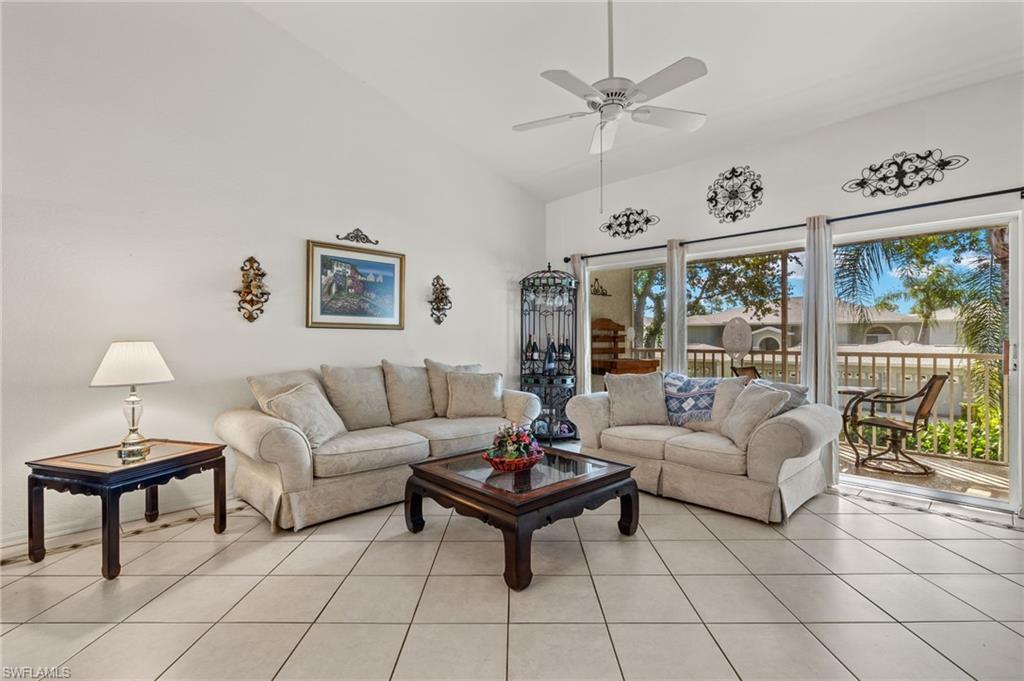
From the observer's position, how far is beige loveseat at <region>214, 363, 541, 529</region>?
2.91 meters

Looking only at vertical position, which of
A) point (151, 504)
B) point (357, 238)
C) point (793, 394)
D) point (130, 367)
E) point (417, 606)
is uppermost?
point (357, 238)

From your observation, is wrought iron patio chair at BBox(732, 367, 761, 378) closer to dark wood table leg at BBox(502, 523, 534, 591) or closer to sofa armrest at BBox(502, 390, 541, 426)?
sofa armrest at BBox(502, 390, 541, 426)

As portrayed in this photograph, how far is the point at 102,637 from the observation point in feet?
6.17

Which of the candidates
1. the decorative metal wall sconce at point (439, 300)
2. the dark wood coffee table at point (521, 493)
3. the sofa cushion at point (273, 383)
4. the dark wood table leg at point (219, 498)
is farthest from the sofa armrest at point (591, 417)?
the dark wood table leg at point (219, 498)

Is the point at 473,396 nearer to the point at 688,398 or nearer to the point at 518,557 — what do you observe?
the point at 688,398

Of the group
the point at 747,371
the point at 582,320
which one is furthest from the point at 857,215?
the point at 582,320

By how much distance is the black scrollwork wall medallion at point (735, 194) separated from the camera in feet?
14.0

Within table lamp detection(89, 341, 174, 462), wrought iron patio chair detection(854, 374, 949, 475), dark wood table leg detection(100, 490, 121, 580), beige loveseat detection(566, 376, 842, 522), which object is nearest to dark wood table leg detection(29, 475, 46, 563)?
table lamp detection(89, 341, 174, 462)

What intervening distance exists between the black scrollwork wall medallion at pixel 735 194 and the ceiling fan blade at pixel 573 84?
237 centimetres

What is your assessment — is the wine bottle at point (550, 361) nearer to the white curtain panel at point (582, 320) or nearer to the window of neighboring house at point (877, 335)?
the white curtain panel at point (582, 320)

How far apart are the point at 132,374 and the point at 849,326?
5.38m

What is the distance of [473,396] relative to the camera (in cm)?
432

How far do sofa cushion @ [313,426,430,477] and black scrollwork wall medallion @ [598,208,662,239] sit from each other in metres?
3.24

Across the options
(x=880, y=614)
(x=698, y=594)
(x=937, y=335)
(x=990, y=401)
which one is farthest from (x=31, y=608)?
(x=990, y=401)
